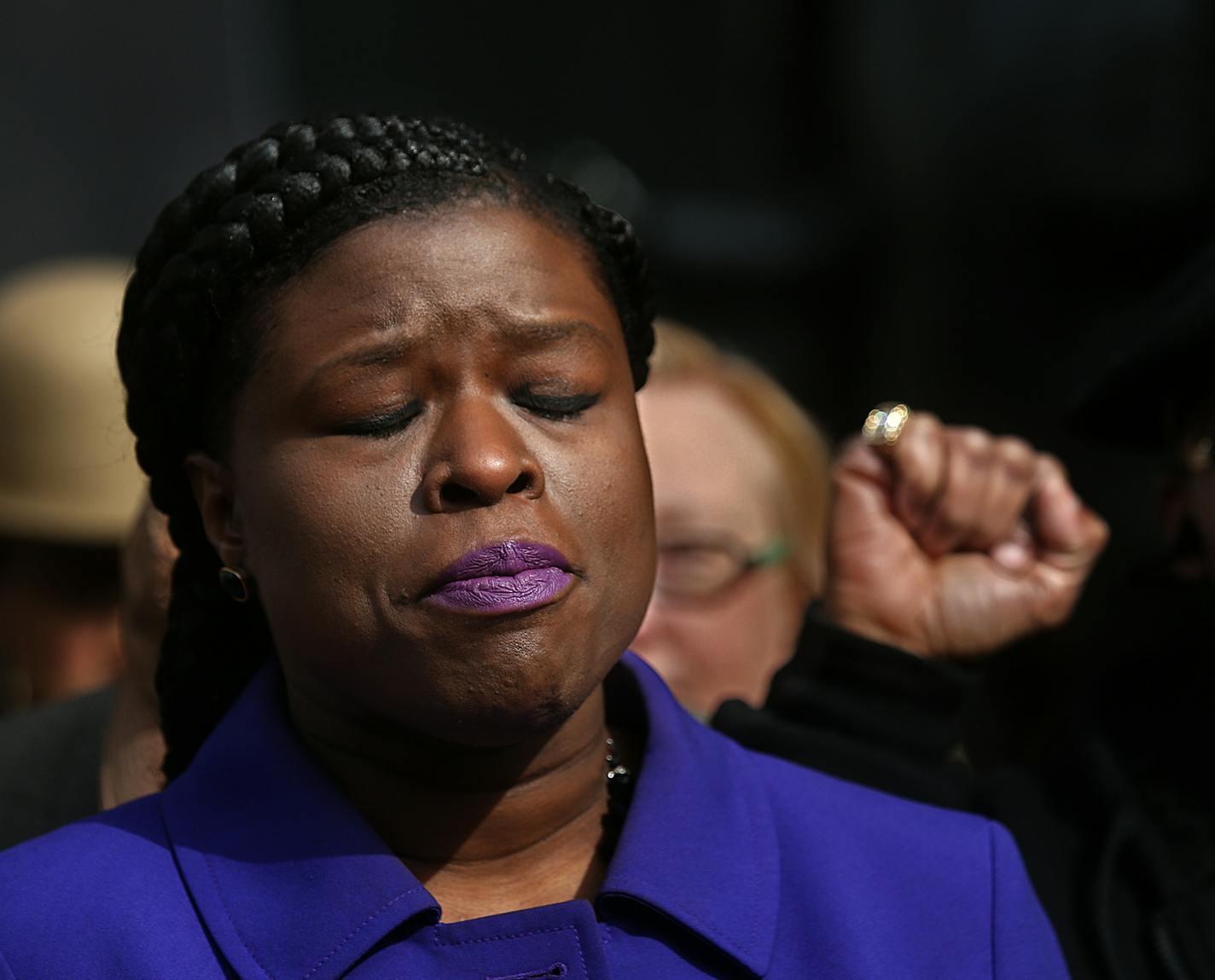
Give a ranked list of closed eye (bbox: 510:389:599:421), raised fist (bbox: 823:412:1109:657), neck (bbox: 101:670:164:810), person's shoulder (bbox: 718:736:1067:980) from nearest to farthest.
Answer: closed eye (bbox: 510:389:599:421) < person's shoulder (bbox: 718:736:1067:980) < neck (bbox: 101:670:164:810) < raised fist (bbox: 823:412:1109:657)

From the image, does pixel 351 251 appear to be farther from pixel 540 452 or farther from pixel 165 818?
pixel 165 818

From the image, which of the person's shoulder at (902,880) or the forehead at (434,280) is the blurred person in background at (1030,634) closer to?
the person's shoulder at (902,880)

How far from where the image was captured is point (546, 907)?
5.82ft

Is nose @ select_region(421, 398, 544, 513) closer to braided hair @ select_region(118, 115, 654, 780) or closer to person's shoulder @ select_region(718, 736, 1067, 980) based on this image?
braided hair @ select_region(118, 115, 654, 780)

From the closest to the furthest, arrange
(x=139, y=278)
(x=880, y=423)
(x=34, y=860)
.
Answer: (x=34, y=860), (x=139, y=278), (x=880, y=423)

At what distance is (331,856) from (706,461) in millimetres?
1866

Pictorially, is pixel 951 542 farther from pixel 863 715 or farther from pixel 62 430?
pixel 62 430

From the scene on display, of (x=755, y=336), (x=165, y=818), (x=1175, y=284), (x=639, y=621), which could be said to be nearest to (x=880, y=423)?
(x=1175, y=284)

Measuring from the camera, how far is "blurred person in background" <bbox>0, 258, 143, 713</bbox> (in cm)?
356

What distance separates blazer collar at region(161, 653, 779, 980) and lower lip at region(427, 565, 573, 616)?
323mm

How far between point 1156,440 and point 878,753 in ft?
3.05

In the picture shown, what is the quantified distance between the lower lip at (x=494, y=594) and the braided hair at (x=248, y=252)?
14.8 inches

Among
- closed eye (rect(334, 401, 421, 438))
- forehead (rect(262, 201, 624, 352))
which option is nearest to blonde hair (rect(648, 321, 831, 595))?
forehead (rect(262, 201, 624, 352))

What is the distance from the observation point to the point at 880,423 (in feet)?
9.20
